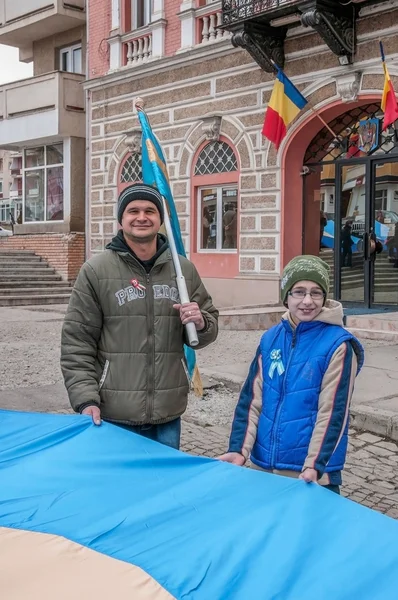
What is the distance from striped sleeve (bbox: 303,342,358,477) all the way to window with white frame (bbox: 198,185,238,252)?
12.6 m

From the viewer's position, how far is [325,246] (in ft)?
47.3

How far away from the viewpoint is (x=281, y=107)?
13414 millimetres

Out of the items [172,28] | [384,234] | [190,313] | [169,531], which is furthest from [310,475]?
[172,28]

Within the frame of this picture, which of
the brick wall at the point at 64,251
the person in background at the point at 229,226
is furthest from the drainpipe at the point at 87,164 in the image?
the person in background at the point at 229,226

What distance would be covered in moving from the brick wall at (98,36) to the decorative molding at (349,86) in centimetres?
749

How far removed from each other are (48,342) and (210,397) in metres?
4.36

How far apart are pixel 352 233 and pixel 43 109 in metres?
10.4

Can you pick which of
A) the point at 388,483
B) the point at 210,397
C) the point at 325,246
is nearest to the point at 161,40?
the point at 325,246

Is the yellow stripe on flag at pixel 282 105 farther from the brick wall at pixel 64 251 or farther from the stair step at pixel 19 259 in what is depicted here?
the stair step at pixel 19 259

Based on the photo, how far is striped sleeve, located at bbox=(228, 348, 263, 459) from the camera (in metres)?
3.01

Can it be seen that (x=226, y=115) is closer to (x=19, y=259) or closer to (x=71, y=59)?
(x=71, y=59)

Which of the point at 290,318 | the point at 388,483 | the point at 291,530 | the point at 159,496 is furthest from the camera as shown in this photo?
the point at 388,483

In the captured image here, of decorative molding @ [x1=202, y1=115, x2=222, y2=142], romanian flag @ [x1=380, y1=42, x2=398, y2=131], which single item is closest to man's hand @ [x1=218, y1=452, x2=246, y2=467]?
romanian flag @ [x1=380, y1=42, x2=398, y2=131]

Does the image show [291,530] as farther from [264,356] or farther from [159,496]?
[264,356]
